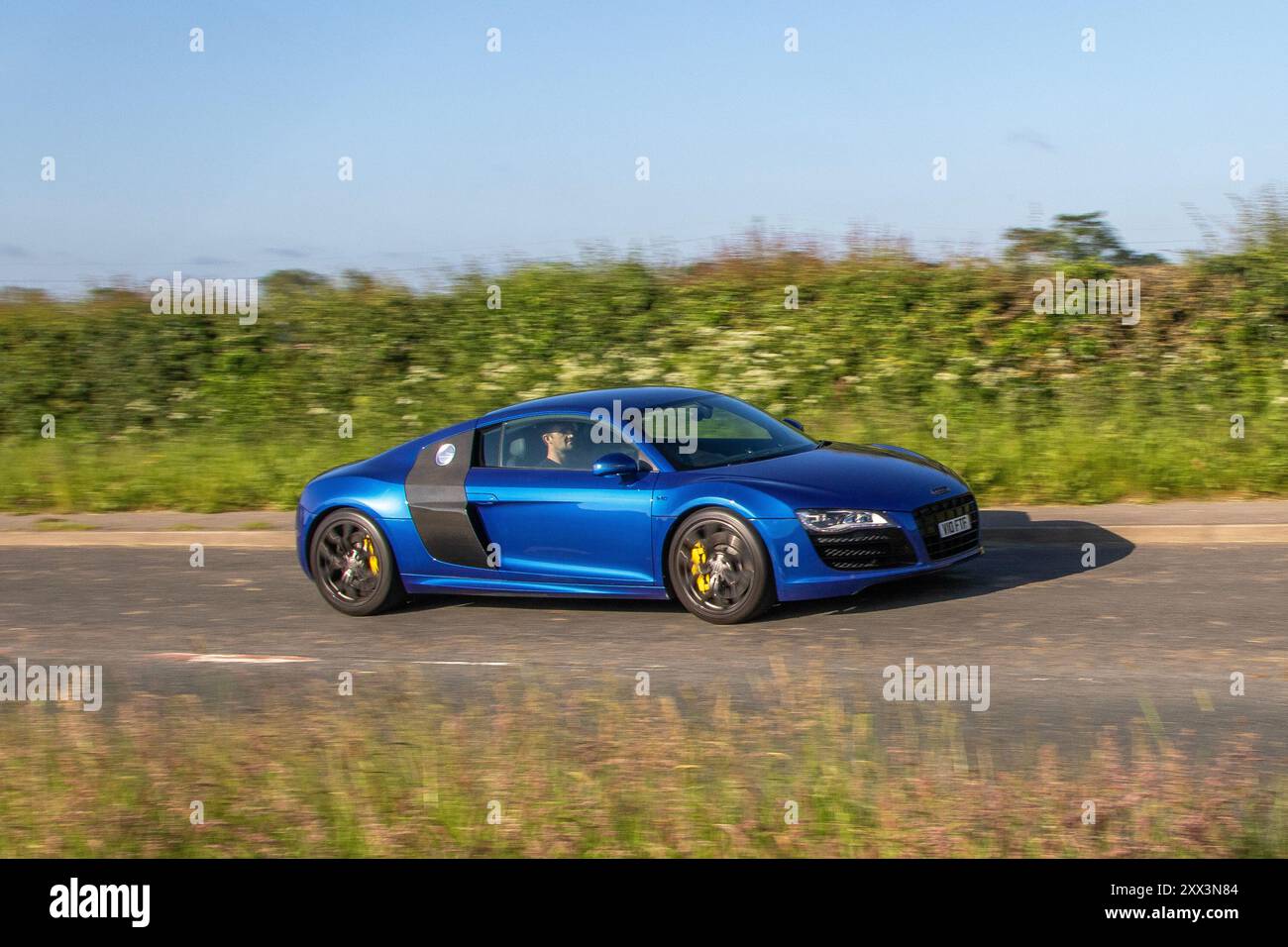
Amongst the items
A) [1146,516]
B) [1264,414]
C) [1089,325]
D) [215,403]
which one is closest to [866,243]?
[1089,325]

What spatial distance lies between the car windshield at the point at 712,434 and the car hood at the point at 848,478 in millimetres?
190

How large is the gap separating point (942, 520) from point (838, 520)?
856 millimetres

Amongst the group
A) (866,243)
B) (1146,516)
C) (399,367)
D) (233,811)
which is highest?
(866,243)

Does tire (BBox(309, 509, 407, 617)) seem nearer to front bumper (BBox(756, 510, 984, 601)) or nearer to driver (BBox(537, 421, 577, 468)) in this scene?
driver (BBox(537, 421, 577, 468))

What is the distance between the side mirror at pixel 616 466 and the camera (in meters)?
10.1

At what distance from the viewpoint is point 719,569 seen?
9914 mm

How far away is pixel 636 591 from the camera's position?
10219 millimetres

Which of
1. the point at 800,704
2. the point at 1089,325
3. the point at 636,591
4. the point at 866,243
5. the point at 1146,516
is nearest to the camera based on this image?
the point at 800,704

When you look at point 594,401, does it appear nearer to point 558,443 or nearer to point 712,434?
point 558,443

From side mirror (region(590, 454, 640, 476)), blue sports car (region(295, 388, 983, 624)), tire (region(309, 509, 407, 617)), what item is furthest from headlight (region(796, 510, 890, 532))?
tire (region(309, 509, 407, 617))

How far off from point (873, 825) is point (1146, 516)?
26.8 feet

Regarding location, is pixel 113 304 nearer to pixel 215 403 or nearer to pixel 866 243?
pixel 215 403

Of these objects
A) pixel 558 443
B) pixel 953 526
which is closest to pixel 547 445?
pixel 558 443

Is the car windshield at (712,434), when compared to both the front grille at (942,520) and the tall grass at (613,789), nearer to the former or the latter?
the front grille at (942,520)
